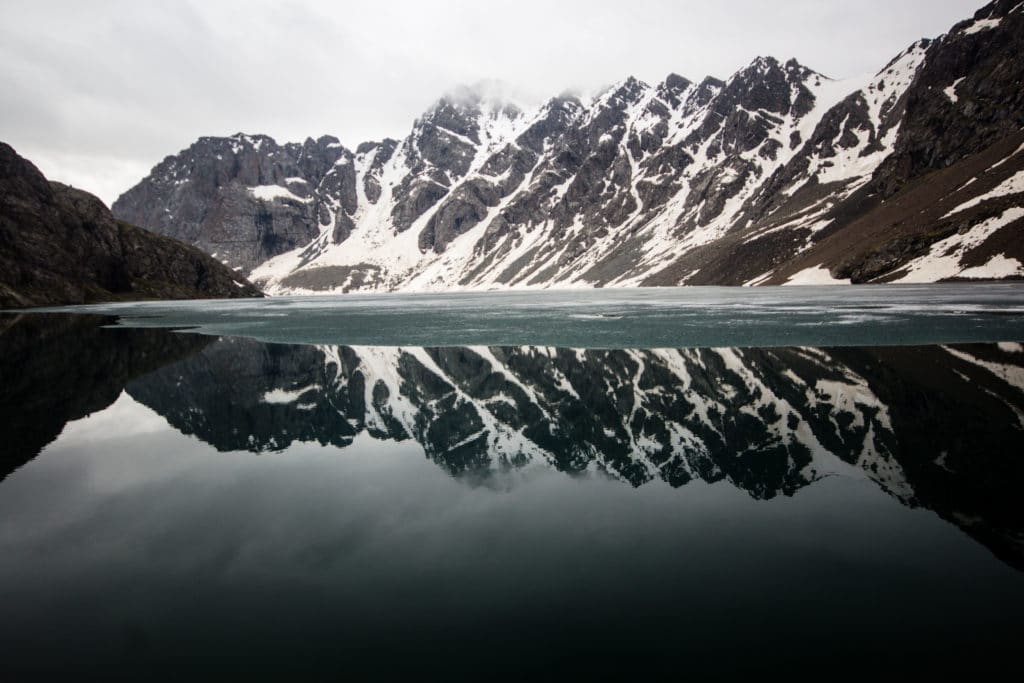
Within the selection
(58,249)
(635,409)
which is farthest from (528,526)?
(58,249)

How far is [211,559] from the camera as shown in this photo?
1198 cm

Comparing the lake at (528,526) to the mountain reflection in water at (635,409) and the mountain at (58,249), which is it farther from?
the mountain at (58,249)

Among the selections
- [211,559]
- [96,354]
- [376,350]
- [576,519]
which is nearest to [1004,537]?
[576,519]

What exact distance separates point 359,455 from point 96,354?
39523 mm

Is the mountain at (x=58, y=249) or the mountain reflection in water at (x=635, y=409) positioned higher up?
the mountain at (x=58, y=249)

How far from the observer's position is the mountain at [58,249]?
14512cm

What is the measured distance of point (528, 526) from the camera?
1334 centimetres

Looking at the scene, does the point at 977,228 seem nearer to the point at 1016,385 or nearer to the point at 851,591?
the point at 1016,385

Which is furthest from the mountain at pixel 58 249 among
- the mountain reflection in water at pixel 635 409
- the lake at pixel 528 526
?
the lake at pixel 528 526

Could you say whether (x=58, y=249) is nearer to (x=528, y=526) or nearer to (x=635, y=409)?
(x=635, y=409)

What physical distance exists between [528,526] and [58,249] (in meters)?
198

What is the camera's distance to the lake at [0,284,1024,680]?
8555 millimetres

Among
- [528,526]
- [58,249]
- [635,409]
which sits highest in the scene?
[58,249]

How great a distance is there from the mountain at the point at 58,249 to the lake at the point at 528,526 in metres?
146
